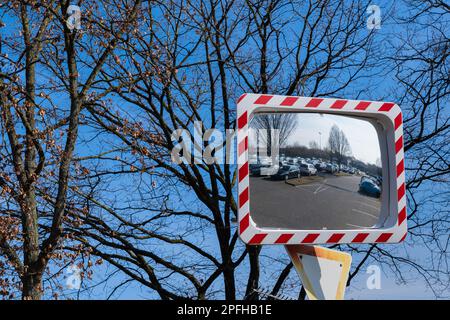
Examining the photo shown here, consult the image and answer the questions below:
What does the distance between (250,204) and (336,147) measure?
81 cm

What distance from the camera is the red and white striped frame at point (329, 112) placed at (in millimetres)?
3793

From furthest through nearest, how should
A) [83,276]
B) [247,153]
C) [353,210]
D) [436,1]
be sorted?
[436,1], [83,276], [353,210], [247,153]

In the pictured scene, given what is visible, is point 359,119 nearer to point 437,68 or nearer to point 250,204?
point 250,204

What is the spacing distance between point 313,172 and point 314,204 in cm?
24

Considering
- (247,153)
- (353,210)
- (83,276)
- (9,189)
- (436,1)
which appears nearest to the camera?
(247,153)

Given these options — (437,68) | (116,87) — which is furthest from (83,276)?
(437,68)

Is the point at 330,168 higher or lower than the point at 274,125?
lower

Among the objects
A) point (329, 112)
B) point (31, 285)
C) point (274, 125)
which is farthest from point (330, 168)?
point (31, 285)

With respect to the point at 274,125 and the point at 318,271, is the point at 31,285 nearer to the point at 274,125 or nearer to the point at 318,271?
the point at 318,271

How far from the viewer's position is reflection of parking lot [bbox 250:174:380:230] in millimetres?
3854

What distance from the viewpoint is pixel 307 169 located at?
3.97 metres

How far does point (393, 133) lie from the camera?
163 inches

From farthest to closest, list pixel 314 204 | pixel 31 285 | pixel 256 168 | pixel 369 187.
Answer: pixel 31 285, pixel 369 187, pixel 314 204, pixel 256 168

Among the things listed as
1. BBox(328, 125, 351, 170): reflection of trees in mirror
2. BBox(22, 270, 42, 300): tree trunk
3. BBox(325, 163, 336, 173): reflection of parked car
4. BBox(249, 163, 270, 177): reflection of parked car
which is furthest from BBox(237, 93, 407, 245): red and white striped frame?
BBox(22, 270, 42, 300): tree trunk
